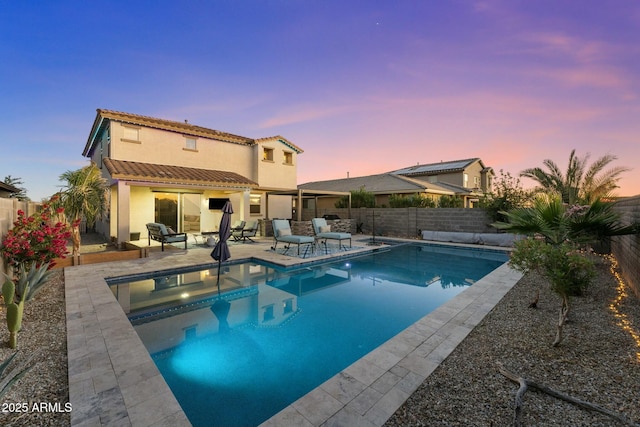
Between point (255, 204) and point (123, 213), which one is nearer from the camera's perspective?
point (123, 213)

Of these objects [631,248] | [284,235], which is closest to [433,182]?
[284,235]

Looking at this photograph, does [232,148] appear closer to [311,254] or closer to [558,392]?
[311,254]

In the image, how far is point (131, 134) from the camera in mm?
13859

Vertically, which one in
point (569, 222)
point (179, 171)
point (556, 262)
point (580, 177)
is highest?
point (179, 171)

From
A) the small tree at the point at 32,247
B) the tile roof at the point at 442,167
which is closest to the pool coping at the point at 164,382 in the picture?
the small tree at the point at 32,247

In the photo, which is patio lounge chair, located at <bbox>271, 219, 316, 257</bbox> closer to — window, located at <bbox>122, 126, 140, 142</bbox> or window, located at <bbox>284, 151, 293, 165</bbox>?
window, located at <bbox>122, 126, 140, 142</bbox>

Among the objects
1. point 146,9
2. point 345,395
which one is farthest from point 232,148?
point 345,395

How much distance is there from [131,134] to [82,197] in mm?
5969

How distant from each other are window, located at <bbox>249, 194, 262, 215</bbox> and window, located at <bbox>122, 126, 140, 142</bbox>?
7.18 metres

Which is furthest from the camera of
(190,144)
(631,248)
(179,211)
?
(179,211)

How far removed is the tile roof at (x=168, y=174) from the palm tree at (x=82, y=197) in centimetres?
143

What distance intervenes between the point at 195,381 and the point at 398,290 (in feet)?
17.5

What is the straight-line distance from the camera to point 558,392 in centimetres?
262

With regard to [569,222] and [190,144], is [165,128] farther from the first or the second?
[569,222]
